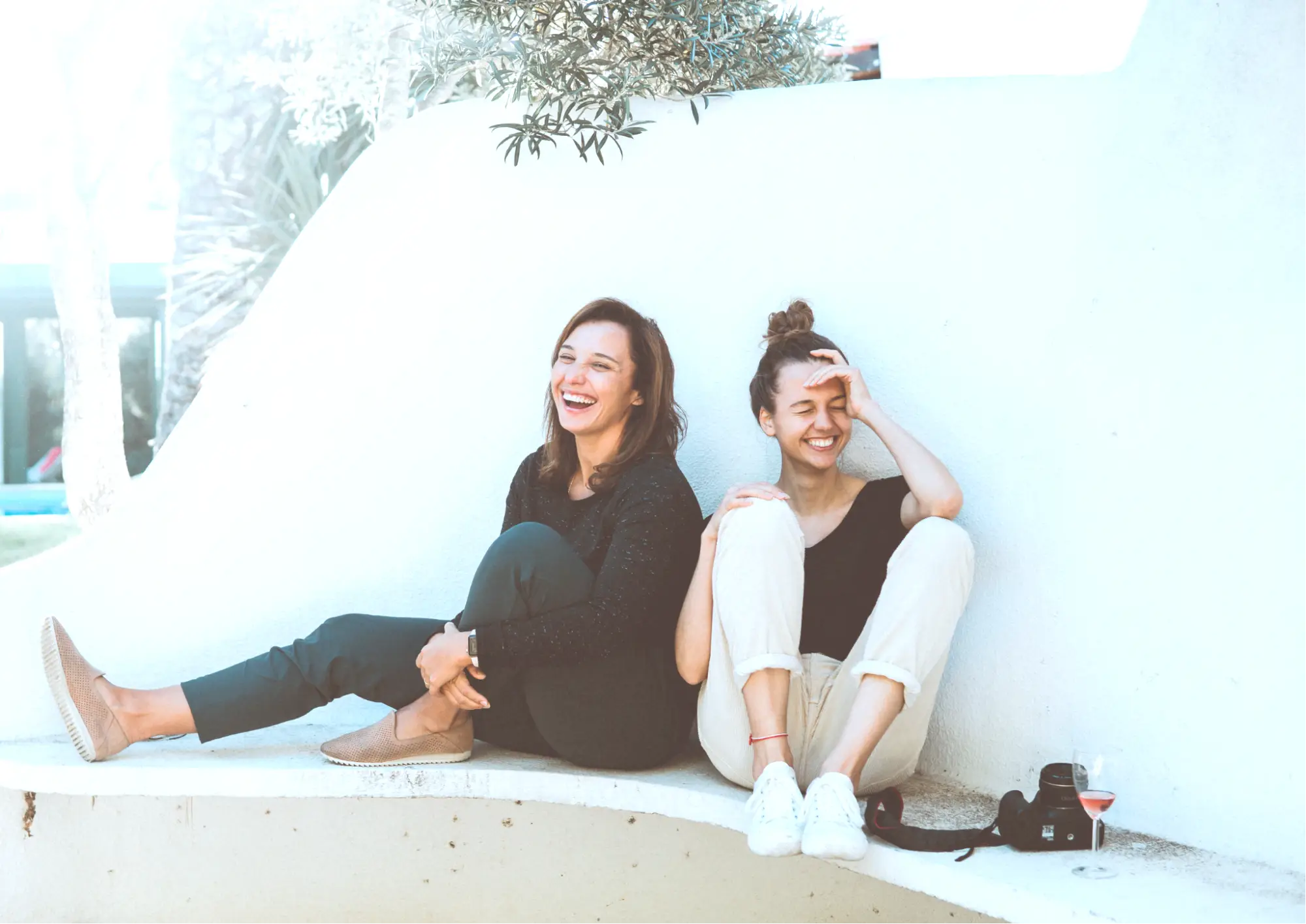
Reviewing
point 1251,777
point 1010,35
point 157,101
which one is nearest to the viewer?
point 1251,777

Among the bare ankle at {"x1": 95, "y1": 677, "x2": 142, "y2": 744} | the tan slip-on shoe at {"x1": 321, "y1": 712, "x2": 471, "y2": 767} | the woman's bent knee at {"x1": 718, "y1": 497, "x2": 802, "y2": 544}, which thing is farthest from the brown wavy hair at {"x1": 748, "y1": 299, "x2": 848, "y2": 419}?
the bare ankle at {"x1": 95, "y1": 677, "x2": 142, "y2": 744}

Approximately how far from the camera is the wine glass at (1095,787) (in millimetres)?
1969

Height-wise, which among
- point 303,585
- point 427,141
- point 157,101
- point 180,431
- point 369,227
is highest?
point 157,101

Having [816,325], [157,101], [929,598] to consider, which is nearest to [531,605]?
[929,598]

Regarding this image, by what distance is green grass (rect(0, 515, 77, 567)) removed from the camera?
12891 millimetres

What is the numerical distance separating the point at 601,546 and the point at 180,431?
1.34 meters

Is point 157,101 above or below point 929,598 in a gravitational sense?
above

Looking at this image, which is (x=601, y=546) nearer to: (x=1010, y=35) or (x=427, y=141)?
(x=427, y=141)

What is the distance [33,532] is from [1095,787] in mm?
13923

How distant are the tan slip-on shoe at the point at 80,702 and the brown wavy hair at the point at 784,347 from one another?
1678 mm

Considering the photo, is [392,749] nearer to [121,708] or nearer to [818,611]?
[121,708]

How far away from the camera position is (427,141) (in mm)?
3266

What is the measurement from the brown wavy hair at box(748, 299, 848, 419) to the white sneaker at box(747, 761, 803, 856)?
90 cm

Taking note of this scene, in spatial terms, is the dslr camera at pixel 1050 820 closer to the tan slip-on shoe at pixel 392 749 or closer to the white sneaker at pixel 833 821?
the white sneaker at pixel 833 821
